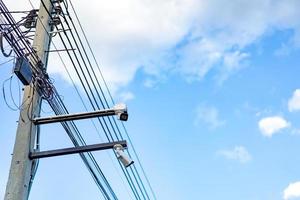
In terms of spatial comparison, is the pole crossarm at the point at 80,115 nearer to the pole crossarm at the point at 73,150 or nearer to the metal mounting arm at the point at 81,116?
the metal mounting arm at the point at 81,116

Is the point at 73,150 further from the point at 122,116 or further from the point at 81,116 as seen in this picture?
the point at 122,116

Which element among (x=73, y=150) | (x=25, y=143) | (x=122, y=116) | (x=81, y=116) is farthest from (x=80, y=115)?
(x=25, y=143)

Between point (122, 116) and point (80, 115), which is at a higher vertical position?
point (80, 115)

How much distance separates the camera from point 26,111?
7742 mm

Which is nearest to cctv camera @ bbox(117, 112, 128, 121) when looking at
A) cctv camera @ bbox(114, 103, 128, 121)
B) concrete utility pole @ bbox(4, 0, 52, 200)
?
cctv camera @ bbox(114, 103, 128, 121)

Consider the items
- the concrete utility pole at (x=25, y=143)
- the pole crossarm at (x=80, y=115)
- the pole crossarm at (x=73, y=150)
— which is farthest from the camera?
the pole crossarm at (x=80, y=115)

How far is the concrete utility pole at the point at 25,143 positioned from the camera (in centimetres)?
720

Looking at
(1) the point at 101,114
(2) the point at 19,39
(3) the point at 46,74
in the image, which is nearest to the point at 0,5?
(2) the point at 19,39

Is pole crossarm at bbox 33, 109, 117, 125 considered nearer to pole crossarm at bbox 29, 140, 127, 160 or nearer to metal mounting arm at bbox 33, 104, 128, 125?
metal mounting arm at bbox 33, 104, 128, 125

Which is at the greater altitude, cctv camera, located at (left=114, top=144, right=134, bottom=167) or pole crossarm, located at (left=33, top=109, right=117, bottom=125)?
pole crossarm, located at (left=33, top=109, right=117, bottom=125)

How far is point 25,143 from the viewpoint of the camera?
24.6 ft

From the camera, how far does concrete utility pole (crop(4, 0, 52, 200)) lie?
720 cm

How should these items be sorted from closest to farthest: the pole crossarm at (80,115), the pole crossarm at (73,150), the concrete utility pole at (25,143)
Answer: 1. the concrete utility pole at (25,143)
2. the pole crossarm at (73,150)
3. the pole crossarm at (80,115)

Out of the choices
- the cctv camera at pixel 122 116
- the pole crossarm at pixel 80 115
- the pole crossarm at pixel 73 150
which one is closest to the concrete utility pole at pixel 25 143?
the pole crossarm at pixel 73 150
